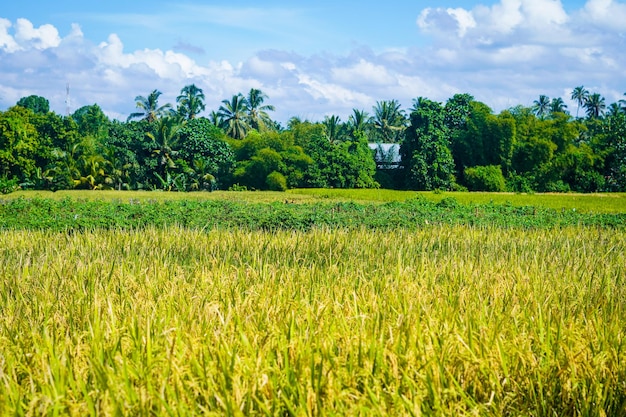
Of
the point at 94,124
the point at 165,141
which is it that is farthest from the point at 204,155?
the point at 94,124

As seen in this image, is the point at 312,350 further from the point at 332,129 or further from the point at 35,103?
the point at 35,103

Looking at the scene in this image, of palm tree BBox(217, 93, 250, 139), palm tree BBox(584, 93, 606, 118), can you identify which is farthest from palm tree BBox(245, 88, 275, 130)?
palm tree BBox(584, 93, 606, 118)

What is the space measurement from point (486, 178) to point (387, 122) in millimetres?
18807

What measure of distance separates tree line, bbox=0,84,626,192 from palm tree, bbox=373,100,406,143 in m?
12.3

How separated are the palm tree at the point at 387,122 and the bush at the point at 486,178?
1679 cm

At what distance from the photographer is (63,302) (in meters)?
4.07

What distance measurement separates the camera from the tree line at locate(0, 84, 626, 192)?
3136cm

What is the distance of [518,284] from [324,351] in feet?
6.81

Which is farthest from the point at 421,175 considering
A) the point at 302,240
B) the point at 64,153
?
the point at 302,240

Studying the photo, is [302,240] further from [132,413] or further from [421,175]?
[421,175]

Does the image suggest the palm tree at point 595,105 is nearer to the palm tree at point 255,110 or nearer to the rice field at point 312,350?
the palm tree at point 255,110

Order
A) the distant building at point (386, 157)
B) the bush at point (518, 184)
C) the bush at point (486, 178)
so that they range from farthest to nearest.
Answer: the distant building at point (386, 157), the bush at point (518, 184), the bush at point (486, 178)

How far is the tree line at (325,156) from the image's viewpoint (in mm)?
31359

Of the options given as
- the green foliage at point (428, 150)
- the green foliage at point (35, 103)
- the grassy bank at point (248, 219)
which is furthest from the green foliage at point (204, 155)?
the green foliage at point (35, 103)
